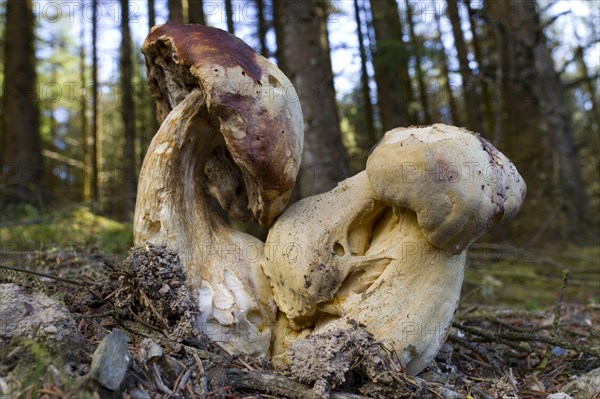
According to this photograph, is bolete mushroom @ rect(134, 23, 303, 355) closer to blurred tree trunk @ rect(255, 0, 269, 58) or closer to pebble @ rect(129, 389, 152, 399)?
pebble @ rect(129, 389, 152, 399)

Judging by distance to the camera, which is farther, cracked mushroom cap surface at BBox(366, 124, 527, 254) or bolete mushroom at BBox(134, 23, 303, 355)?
bolete mushroom at BBox(134, 23, 303, 355)

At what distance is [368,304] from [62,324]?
1.38 m

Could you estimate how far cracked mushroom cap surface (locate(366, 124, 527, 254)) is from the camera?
2.19 meters

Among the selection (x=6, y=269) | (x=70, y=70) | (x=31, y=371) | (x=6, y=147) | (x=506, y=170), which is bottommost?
(x=31, y=371)

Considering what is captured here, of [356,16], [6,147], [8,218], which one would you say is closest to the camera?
[8,218]

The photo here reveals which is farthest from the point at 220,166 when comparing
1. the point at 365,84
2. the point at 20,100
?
the point at 365,84

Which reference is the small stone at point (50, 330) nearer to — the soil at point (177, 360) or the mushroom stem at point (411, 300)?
the soil at point (177, 360)

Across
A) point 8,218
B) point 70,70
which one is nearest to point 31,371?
point 8,218

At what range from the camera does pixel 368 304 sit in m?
2.37

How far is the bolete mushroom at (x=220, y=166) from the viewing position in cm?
238

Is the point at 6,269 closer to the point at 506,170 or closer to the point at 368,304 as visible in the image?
the point at 368,304

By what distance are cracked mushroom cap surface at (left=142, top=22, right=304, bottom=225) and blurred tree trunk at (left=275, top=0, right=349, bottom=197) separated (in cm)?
210

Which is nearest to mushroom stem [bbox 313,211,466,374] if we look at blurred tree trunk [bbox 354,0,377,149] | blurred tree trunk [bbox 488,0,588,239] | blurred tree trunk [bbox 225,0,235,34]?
blurred tree trunk [bbox 488,0,588,239]

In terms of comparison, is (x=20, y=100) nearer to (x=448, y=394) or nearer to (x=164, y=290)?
(x=164, y=290)
